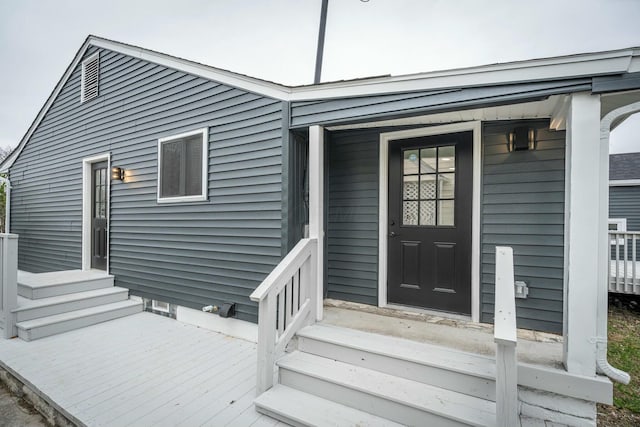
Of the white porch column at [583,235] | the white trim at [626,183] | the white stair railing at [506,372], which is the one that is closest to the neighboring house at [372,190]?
the white porch column at [583,235]

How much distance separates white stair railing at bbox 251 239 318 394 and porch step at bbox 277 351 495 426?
0.49ft

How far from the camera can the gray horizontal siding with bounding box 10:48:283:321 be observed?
3213mm

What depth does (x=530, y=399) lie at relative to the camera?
1917 mm

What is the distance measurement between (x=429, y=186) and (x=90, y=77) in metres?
6.06

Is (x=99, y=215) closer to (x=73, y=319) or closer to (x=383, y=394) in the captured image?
(x=73, y=319)

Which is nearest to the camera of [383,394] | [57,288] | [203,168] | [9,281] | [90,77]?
[383,394]

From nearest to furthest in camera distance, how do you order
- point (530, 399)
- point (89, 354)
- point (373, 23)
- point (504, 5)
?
point (530, 399) → point (89, 354) → point (373, 23) → point (504, 5)

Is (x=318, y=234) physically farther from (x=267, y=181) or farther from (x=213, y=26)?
(x=213, y=26)

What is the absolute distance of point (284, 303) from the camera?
2.38 meters

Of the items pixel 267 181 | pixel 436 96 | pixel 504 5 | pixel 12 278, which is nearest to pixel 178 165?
pixel 267 181

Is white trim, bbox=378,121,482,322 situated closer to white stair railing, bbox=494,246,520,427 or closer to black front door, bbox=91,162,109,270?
white stair railing, bbox=494,246,520,427

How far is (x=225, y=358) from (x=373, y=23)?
6.81 m

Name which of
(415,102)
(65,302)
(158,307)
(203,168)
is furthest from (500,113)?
(65,302)

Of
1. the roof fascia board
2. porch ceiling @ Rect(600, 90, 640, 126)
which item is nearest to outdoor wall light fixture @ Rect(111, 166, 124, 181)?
the roof fascia board
